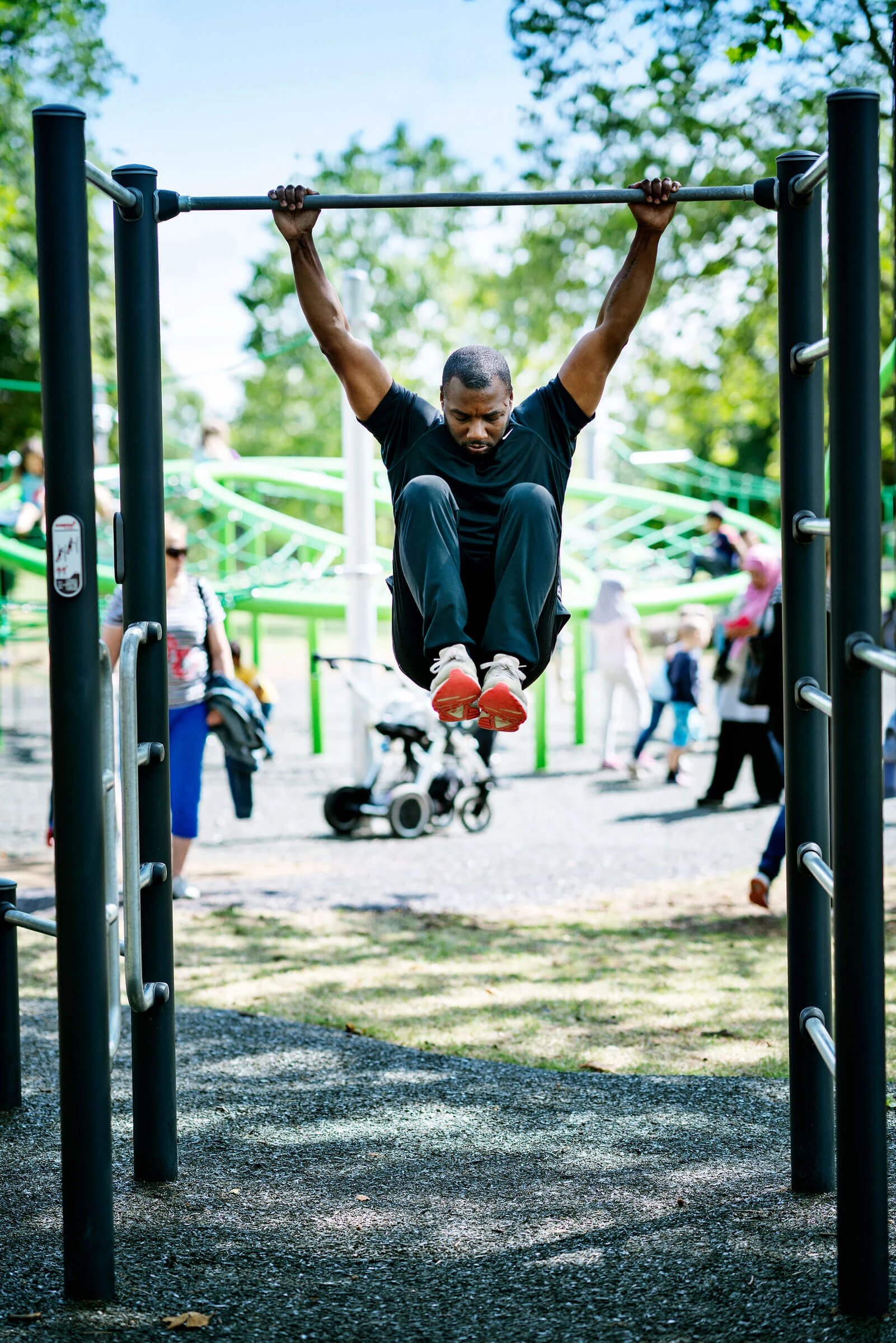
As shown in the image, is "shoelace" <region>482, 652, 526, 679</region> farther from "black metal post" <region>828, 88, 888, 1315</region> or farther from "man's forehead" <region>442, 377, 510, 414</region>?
"black metal post" <region>828, 88, 888, 1315</region>

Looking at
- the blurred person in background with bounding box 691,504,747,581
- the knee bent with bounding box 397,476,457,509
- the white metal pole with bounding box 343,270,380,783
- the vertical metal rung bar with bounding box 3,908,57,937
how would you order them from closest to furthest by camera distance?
the knee bent with bounding box 397,476,457,509 → the vertical metal rung bar with bounding box 3,908,57,937 → the white metal pole with bounding box 343,270,380,783 → the blurred person in background with bounding box 691,504,747,581

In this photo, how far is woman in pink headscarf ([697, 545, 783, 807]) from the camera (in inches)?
336

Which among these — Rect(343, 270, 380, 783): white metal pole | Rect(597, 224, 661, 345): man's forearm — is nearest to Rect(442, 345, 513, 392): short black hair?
Rect(597, 224, 661, 345): man's forearm

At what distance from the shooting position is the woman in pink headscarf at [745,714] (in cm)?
855

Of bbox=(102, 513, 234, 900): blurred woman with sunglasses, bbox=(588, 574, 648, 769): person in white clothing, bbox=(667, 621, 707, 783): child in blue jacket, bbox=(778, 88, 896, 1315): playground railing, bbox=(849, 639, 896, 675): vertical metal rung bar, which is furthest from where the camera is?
bbox=(588, 574, 648, 769): person in white clothing

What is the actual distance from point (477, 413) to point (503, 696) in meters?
0.86

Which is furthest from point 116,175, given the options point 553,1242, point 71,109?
point 553,1242

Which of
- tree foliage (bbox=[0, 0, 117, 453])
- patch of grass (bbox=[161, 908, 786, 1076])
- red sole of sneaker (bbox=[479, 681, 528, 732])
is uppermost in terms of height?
tree foliage (bbox=[0, 0, 117, 453])

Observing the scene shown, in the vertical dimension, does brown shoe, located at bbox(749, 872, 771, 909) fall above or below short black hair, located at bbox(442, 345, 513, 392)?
below

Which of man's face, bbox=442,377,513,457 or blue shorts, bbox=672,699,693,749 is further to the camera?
blue shorts, bbox=672,699,693,749

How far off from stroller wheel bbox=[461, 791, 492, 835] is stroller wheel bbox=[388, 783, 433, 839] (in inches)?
9.8

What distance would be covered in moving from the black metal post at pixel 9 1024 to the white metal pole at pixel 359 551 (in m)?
5.07

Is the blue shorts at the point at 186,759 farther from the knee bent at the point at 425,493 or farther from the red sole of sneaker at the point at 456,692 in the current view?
the red sole of sneaker at the point at 456,692

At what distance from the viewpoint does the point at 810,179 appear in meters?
3.16
